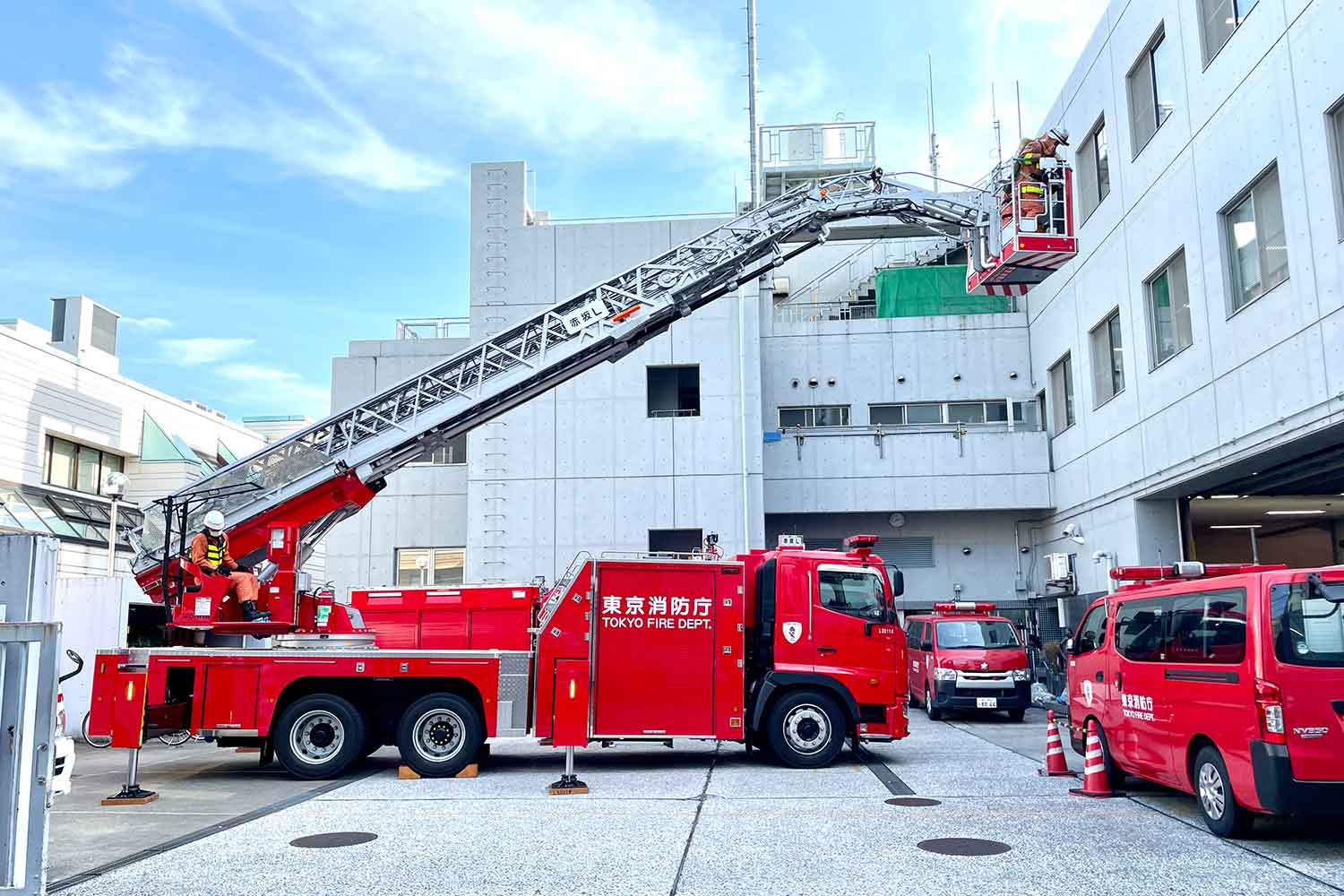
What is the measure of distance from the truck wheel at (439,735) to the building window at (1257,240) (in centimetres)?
1237

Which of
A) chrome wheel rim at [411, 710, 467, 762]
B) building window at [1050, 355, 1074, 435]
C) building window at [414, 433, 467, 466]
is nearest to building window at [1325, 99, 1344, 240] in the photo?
building window at [1050, 355, 1074, 435]

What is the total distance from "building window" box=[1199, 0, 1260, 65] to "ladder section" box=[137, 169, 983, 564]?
492cm

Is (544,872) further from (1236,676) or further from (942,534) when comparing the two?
(942,534)

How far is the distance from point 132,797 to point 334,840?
3.43 m

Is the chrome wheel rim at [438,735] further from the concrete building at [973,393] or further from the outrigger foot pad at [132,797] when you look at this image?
the concrete building at [973,393]

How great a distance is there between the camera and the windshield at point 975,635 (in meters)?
19.9

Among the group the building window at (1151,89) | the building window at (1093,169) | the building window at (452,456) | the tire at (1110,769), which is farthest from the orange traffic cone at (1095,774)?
the building window at (452,456)

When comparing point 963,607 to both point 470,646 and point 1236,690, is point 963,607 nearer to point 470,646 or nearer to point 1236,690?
point 470,646

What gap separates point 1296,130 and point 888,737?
9.62 meters

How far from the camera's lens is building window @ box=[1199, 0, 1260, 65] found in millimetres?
16062

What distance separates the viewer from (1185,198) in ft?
58.5

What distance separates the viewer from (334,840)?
9039 mm

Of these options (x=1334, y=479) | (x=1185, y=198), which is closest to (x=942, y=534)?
(x=1334, y=479)

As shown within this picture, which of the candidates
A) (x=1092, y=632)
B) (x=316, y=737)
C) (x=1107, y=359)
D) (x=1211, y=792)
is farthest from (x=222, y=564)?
(x=1107, y=359)
